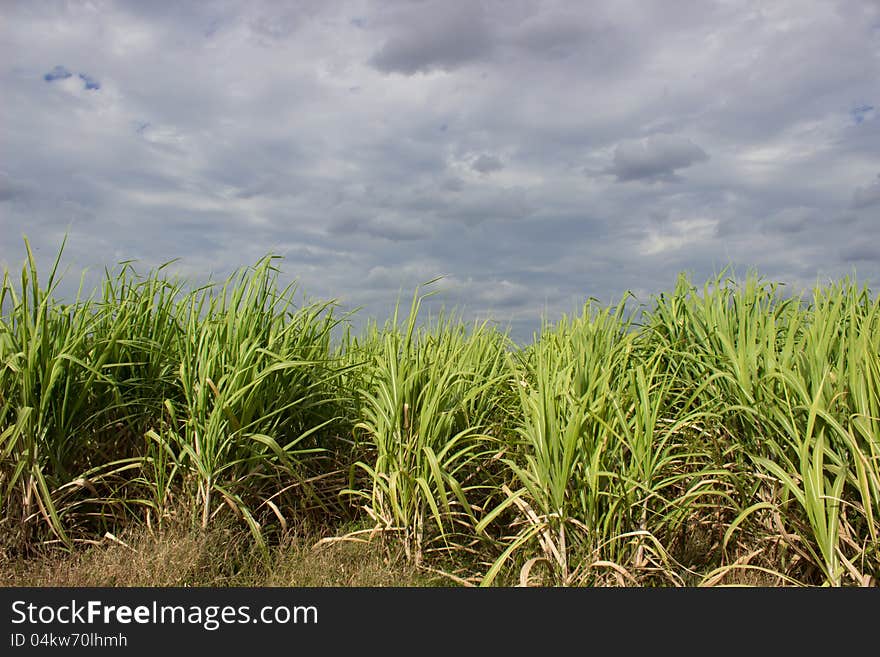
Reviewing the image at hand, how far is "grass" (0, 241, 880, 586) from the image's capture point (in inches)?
103

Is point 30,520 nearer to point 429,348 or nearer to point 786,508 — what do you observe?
point 429,348

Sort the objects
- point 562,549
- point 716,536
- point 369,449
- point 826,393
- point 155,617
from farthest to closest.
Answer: point 369,449
point 716,536
point 826,393
point 562,549
point 155,617

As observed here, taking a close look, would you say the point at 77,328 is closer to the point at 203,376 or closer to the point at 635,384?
the point at 203,376

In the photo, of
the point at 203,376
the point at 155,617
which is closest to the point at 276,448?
the point at 203,376

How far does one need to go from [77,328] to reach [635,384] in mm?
2711

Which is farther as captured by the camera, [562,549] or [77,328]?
[77,328]

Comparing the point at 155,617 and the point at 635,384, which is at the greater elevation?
the point at 635,384

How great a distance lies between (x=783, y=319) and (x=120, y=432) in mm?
3709

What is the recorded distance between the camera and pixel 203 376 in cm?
301

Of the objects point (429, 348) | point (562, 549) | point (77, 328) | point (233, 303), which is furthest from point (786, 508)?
point (77, 328)

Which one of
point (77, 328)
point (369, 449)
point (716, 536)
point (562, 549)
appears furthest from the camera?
point (369, 449)

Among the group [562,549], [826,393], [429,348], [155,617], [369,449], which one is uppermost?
[429,348]

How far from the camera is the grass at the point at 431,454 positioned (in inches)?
103

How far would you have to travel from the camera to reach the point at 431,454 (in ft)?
9.05
